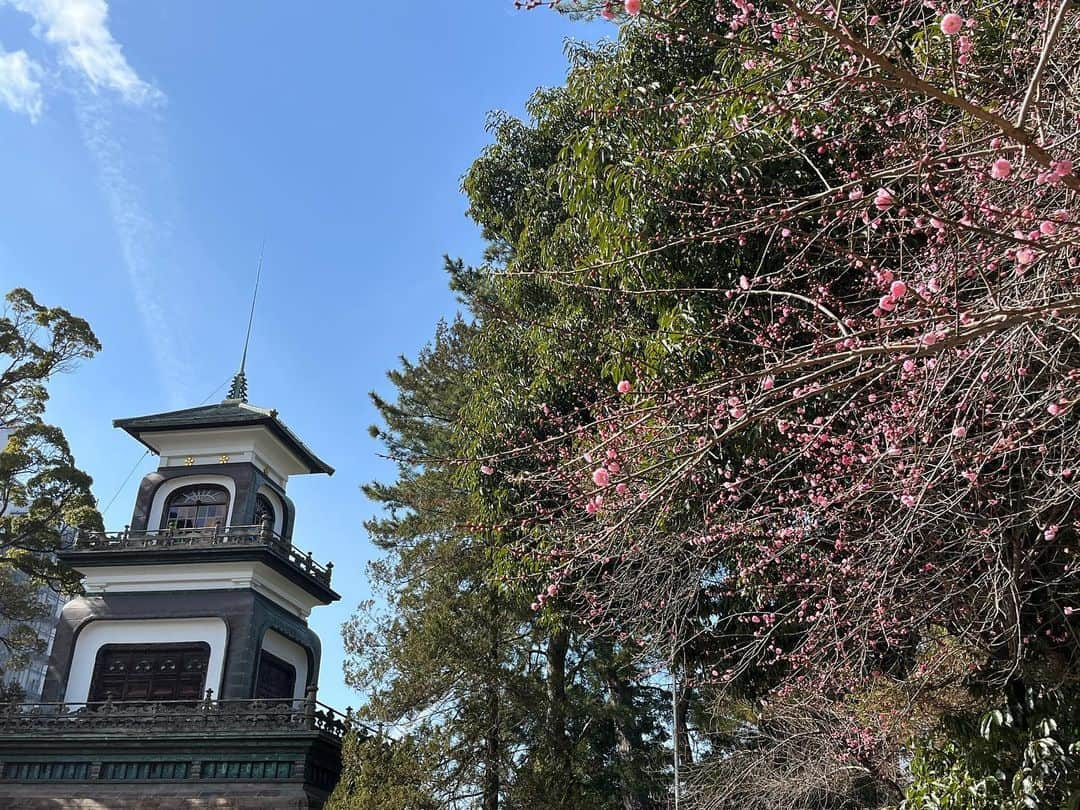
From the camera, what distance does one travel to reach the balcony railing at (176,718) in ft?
49.0

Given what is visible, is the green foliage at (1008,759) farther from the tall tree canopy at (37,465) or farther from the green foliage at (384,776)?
the tall tree canopy at (37,465)

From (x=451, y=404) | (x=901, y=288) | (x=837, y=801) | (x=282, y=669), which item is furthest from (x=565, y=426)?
(x=282, y=669)

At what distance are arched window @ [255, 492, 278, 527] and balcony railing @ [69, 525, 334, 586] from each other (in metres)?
0.91

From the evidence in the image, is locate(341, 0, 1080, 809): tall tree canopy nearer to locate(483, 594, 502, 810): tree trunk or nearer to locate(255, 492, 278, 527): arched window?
locate(483, 594, 502, 810): tree trunk

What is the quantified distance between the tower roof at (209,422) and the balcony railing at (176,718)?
5131mm

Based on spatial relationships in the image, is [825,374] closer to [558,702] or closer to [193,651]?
[558,702]

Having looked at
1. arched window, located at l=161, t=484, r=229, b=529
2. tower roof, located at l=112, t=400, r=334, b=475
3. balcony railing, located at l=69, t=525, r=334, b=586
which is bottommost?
balcony railing, located at l=69, t=525, r=334, b=586

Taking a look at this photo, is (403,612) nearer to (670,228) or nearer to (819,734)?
(819,734)

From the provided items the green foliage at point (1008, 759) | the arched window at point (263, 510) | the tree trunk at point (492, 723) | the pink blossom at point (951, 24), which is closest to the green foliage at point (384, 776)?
the tree trunk at point (492, 723)

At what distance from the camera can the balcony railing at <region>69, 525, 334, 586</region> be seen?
16.9 metres

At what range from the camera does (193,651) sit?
16703mm

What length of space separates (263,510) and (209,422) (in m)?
2.06

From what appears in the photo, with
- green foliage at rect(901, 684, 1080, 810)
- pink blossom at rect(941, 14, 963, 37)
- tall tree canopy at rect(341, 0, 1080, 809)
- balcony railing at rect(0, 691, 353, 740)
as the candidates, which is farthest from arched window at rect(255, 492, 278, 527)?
pink blossom at rect(941, 14, 963, 37)

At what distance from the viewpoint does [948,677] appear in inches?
315
